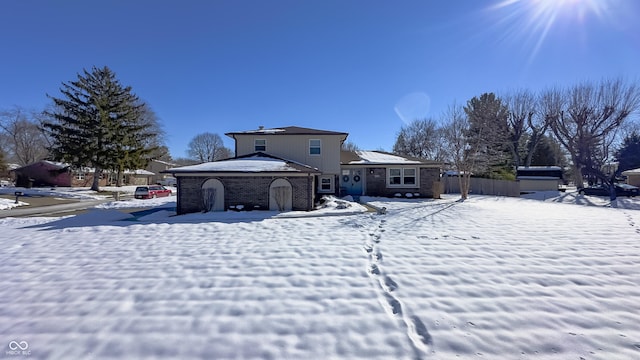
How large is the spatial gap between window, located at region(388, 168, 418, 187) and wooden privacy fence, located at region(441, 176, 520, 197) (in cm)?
861

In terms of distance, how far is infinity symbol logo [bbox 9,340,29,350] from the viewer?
10.0ft

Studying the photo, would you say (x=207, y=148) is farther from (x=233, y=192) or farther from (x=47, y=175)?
(x=233, y=192)

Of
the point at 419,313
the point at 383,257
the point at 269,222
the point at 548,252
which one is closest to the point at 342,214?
the point at 269,222

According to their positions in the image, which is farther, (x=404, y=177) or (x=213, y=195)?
(x=404, y=177)

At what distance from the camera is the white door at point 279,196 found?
42.3ft

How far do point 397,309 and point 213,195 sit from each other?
1096 centimetres

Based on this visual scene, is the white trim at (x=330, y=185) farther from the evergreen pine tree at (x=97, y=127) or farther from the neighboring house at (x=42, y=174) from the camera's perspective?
the neighboring house at (x=42, y=174)

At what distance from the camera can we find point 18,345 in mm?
3109

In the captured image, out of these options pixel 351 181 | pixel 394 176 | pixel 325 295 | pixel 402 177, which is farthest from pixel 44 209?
pixel 402 177

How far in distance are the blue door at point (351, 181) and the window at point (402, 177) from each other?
7.89ft

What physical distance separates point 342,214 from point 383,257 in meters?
5.76

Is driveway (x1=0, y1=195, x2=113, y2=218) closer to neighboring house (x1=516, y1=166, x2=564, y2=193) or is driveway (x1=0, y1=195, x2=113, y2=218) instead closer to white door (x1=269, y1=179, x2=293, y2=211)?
white door (x1=269, y1=179, x2=293, y2=211)

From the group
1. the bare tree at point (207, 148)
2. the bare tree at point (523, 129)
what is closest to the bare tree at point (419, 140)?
the bare tree at point (523, 129)

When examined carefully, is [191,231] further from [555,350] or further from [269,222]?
[555,350]
